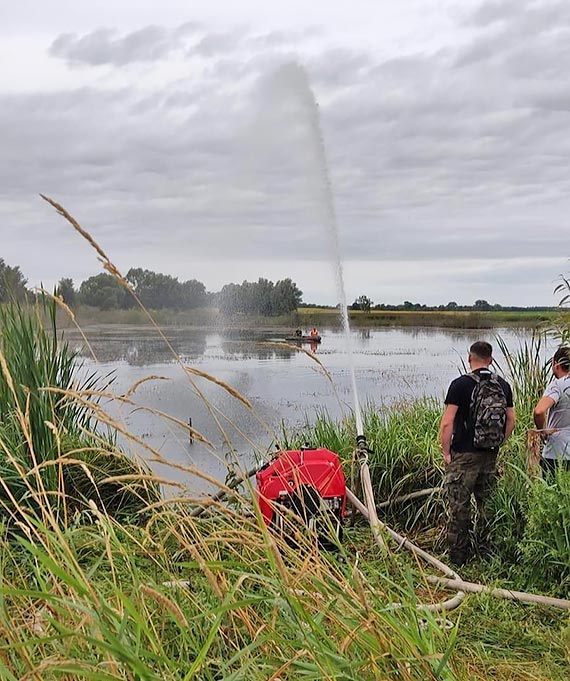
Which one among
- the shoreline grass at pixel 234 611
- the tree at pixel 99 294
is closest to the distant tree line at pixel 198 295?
the tree at pixel 99 294

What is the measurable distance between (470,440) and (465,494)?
1.34 ft

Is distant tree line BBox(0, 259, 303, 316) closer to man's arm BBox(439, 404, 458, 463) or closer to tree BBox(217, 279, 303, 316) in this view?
tree BBox(217, 279, 303, 316)

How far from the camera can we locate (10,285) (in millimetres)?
7348

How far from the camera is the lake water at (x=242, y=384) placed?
7.59 m

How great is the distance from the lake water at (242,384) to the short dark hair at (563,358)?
177cm

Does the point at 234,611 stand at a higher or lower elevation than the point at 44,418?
lower

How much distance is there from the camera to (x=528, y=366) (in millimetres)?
8648

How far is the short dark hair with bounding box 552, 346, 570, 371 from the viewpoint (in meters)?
6.29

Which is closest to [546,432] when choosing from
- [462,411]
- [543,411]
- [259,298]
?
[543,411]

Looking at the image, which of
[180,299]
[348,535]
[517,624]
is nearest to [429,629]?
[517,624]

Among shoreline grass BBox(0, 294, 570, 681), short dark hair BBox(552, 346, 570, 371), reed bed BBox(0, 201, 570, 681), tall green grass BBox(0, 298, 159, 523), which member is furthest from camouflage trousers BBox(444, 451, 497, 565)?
tall green grass BBox(0, 298, 159, 523)

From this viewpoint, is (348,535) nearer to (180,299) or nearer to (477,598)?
(477,598)

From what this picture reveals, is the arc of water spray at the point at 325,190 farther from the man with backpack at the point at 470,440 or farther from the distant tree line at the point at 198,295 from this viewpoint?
the distant tree line at the point at 198,295

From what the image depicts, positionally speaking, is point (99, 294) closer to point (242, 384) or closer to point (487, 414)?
point (242, 384)
